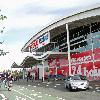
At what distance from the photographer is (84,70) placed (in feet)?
152

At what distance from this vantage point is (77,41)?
1988 inches

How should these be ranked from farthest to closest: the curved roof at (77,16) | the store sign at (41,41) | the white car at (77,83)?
1. the store sign at (41,41)
2. the curved roof at (77,16)
3. the white car at (77,83)

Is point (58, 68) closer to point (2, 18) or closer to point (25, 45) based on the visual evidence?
point (25, 45)

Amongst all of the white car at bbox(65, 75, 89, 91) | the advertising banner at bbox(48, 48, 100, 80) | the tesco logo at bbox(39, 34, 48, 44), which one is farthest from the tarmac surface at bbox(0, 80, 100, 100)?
Answer: the tesco logo at bbox(39, 34, 48, 44)

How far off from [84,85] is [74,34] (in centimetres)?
2344

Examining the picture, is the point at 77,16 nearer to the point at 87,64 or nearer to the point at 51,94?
the point at 87,64

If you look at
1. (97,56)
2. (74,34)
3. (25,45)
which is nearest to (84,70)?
(97,56)

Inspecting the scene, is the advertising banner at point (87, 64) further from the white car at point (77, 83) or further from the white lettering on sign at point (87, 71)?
the white car at point (77, 83)

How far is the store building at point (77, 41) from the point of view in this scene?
4291 centimetres

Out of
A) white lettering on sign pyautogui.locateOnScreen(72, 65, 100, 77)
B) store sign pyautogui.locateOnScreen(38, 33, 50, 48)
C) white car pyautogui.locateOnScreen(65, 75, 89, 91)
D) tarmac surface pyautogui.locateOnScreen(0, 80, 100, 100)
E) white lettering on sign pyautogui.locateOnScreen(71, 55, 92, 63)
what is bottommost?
tarmac surface pyautogui.locateOnScreen(0, 80, 100, 100)

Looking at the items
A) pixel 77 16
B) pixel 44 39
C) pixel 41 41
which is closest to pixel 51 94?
pixel 77 16

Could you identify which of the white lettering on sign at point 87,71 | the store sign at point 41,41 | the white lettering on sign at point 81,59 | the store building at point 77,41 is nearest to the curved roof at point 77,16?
the store building at point 77,41

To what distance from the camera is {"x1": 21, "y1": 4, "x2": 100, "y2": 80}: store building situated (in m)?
42.9

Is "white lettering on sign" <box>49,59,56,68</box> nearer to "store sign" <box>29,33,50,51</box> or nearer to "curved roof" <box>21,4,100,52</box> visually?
"store sign" <box>29,33,50,51</box>
